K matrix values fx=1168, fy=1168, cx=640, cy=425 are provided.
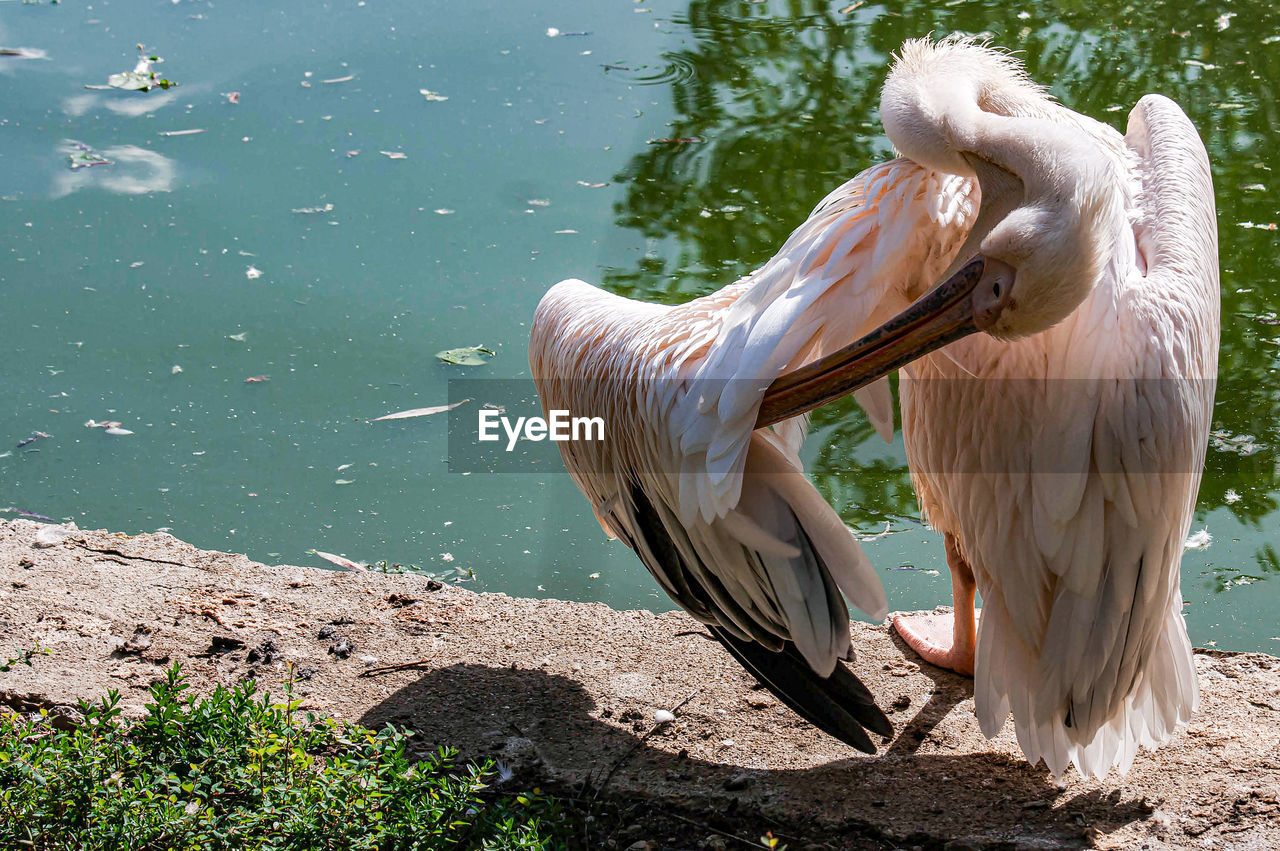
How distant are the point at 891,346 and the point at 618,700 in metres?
1.23

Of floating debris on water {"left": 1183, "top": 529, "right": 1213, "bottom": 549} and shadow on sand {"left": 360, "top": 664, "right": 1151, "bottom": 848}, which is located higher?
floating debris on water {"left": 1183, "top": 529, "right": 1213, "bottom": 549}

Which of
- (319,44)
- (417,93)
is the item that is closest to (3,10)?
(319,44)

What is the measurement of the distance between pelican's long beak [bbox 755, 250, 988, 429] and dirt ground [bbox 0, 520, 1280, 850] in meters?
0.87

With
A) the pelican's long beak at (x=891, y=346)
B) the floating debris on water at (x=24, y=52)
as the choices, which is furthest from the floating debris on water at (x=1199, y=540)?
the floating debris on water at (x=24, y=52)

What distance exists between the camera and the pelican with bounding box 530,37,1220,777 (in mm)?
1961

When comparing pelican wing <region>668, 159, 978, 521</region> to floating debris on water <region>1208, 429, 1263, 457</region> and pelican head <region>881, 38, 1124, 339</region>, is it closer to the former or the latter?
pelican head <region>881, 38, 1124, 339</region>

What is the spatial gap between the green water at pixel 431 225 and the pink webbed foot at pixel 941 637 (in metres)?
0.26

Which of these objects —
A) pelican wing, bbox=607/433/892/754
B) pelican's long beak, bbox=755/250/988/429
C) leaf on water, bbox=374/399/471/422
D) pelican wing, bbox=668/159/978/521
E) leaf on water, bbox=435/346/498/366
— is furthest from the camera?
leaf on water, bbox=435/346/498/366

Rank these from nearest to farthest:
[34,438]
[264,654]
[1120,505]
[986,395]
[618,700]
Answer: [1120,505]
[986,395]
[618,700]
[264,654]
[34,438]

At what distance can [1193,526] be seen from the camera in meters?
3.46

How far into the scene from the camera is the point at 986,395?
2215mm

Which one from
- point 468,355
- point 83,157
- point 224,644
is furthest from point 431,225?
point 224,644

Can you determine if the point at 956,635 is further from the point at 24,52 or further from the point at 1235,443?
the point at 24,52

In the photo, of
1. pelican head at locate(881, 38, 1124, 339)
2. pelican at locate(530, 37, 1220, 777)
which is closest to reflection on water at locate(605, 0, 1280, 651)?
pelican at locate(530, 37, 1220, 777)
